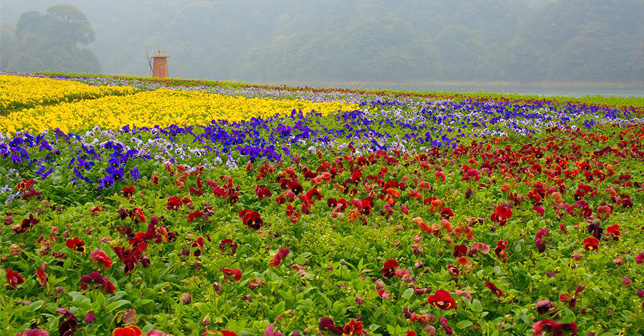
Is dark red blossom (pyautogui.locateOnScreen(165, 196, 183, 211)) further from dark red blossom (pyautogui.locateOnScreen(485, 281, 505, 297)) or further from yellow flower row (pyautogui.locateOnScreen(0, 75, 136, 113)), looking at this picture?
yellow flower row (pyautogui.locateOnScreen(0, 75, 136, 113))

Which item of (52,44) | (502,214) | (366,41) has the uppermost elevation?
(366,41)

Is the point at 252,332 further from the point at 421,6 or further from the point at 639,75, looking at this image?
the point at 421,6

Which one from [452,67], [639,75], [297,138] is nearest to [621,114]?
[297,138]

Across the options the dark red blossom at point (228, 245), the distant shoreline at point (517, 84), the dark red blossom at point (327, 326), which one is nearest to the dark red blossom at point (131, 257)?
the dark red blossom at point (228, 245)

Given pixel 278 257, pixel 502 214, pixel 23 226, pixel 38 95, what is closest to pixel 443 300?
pixel 278 257

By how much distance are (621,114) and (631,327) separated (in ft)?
47.2

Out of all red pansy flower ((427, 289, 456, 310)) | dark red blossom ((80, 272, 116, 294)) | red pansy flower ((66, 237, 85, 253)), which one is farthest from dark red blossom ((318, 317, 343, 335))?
red pansy flower ((66, 237, 85, 253))

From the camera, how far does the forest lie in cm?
8400

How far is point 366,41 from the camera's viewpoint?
102m

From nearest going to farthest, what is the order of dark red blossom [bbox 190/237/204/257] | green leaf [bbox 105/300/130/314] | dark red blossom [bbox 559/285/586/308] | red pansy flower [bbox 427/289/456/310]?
red pansy flower [bbox 427/289/456/310] → green leaf [bbox 105/300/130/314] → dark red blossom [bbox 559/285/586/308] → dark red blossom [bbox 190/237/204/257]

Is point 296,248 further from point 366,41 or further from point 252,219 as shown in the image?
point 366,41

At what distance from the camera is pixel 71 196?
497cm

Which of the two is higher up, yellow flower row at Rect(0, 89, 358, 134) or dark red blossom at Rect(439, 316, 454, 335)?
yellow flower row at Rect(0, 89, 358, 134)

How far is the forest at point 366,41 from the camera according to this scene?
84.0 m
